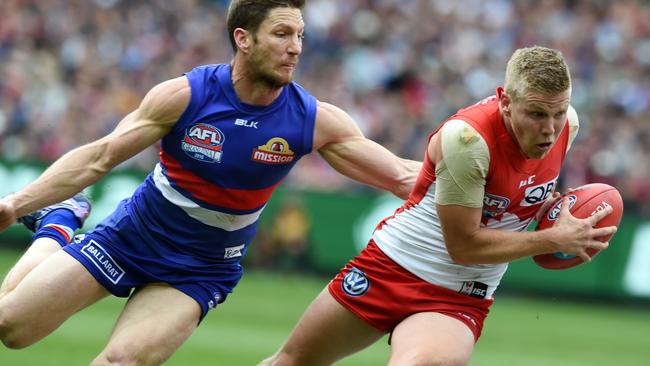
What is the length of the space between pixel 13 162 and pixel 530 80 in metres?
12.9

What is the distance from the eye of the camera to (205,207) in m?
7.14

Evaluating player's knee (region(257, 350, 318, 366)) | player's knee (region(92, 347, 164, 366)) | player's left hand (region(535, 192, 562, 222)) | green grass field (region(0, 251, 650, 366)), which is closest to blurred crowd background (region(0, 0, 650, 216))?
green grass field (region(0, 251, 650, 366))

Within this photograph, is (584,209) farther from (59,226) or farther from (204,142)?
(59,226)

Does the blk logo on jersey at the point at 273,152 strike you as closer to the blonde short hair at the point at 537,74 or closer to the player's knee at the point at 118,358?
the player's knee at the point at 118,358

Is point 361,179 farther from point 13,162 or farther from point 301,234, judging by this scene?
point 13,162

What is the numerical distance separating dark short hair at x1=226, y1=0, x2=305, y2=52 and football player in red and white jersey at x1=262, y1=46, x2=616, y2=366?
127cm

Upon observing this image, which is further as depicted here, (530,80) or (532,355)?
(532,355)

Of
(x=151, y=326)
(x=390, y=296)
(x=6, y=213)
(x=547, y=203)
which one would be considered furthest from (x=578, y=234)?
(x=6, y=213)

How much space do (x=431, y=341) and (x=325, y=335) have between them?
0.80 meters

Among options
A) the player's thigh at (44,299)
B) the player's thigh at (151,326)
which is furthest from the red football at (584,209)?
the player's thigh at (44,299)

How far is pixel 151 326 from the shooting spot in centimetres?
677

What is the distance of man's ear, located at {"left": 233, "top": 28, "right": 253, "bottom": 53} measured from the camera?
23.1ft

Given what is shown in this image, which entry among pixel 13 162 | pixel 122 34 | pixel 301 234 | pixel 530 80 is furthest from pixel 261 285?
pixel 530 80

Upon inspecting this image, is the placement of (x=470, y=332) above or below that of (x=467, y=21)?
below
